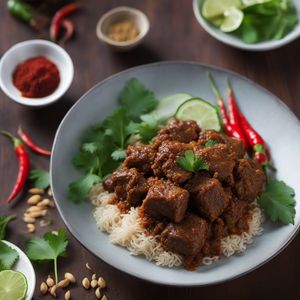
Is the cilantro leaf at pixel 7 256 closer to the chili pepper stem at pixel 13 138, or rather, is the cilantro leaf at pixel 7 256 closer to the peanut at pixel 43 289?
the peanut at pixel 43 289

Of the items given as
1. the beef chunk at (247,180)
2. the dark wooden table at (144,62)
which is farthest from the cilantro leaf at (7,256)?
the beef chunk at (247,180)

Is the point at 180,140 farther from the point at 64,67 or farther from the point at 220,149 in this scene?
the point at 64,67

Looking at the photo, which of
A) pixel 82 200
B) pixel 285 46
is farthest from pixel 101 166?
pixel 285 46

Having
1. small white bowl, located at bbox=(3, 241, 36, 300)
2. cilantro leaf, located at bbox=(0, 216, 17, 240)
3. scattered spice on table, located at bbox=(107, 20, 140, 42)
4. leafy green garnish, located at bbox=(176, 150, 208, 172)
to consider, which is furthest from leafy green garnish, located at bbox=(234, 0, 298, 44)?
small white bowl, located at bbox=(3, 241, 36, 300)

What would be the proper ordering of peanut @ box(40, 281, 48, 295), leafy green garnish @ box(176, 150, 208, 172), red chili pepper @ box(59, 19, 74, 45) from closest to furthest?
leafy green garnish @ box(176, 150, 208, 172)
peanut @ box(40, 281, 48, 295)
red chili pepper @ box(59, 19, 74, 45)

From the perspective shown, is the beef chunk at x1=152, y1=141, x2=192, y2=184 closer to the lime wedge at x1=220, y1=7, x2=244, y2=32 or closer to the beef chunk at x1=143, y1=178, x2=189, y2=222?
the beef chunk at x1=143, y1=178, x2=189, y2=222

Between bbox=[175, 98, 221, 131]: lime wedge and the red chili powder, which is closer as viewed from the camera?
bbox=[175, 98, 221, 131]: lime wedge

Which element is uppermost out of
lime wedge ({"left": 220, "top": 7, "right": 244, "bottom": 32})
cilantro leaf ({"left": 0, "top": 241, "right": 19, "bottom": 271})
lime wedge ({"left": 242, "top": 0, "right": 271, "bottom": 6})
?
lime wedge ({"left": 242, "top": 0, "right": 271, "bottom": 6})
